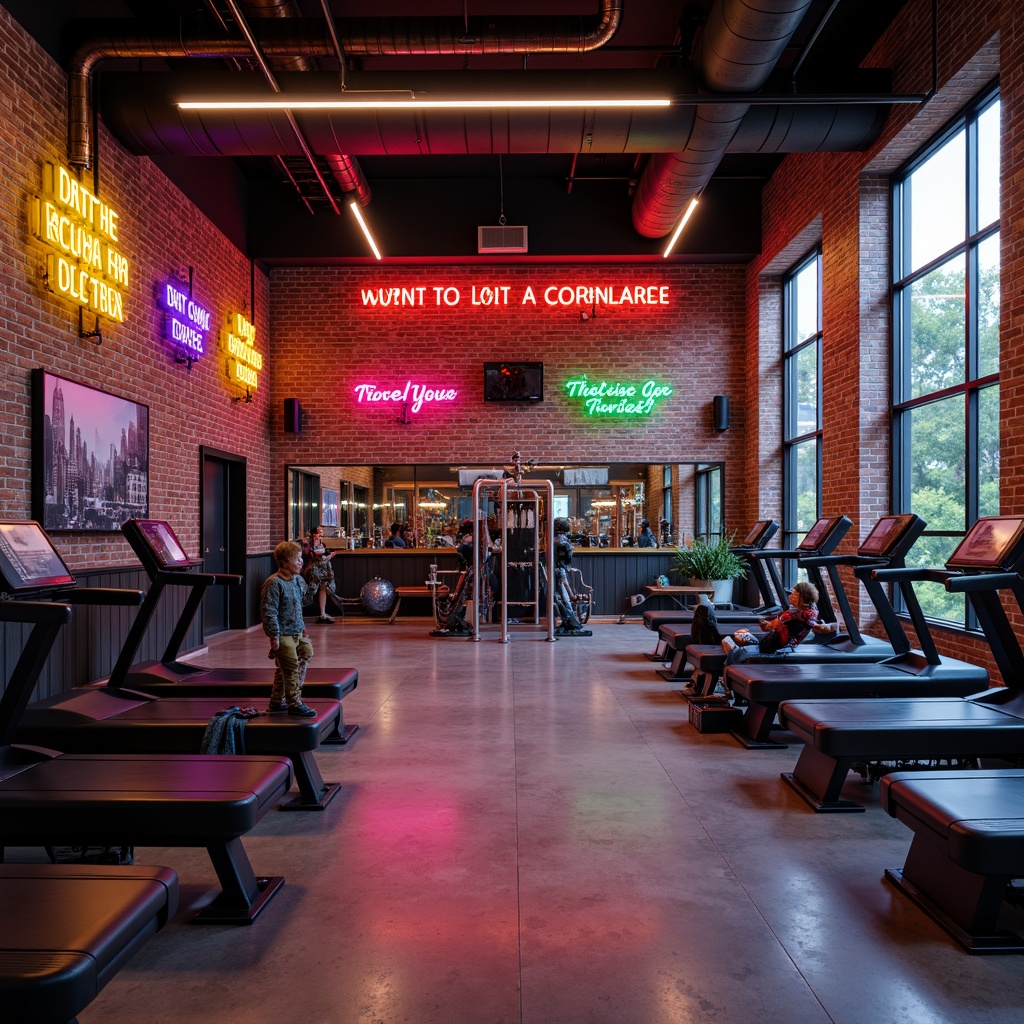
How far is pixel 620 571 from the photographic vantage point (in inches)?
499

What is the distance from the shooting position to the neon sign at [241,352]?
1067 centimetres

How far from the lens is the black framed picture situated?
20.2 ft

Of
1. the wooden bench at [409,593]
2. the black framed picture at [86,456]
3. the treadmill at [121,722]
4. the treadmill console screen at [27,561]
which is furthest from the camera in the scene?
the wooden bench at [409,593]

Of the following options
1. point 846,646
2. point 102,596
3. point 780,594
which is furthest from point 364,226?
point 846,646

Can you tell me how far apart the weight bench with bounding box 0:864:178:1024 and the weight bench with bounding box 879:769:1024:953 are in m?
2.55

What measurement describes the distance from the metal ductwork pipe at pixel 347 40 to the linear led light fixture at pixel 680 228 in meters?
3.68

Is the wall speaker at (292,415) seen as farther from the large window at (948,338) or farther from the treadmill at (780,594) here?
the large window at (948,338)

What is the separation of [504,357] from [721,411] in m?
3.53

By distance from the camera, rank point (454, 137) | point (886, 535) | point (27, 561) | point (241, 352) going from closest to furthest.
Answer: point (27, 561)
point (886, 535)
point (454, 137)
point (241, 352)

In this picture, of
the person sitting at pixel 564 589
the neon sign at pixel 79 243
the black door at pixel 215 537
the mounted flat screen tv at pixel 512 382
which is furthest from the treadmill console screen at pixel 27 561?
the mounted flat screen tv at pixel 512 382

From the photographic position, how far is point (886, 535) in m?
5.92

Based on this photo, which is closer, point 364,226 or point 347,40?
point 347,40

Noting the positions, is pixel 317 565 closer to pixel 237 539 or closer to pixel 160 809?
pixel 237 539

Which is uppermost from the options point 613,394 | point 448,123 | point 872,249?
point 448,123
